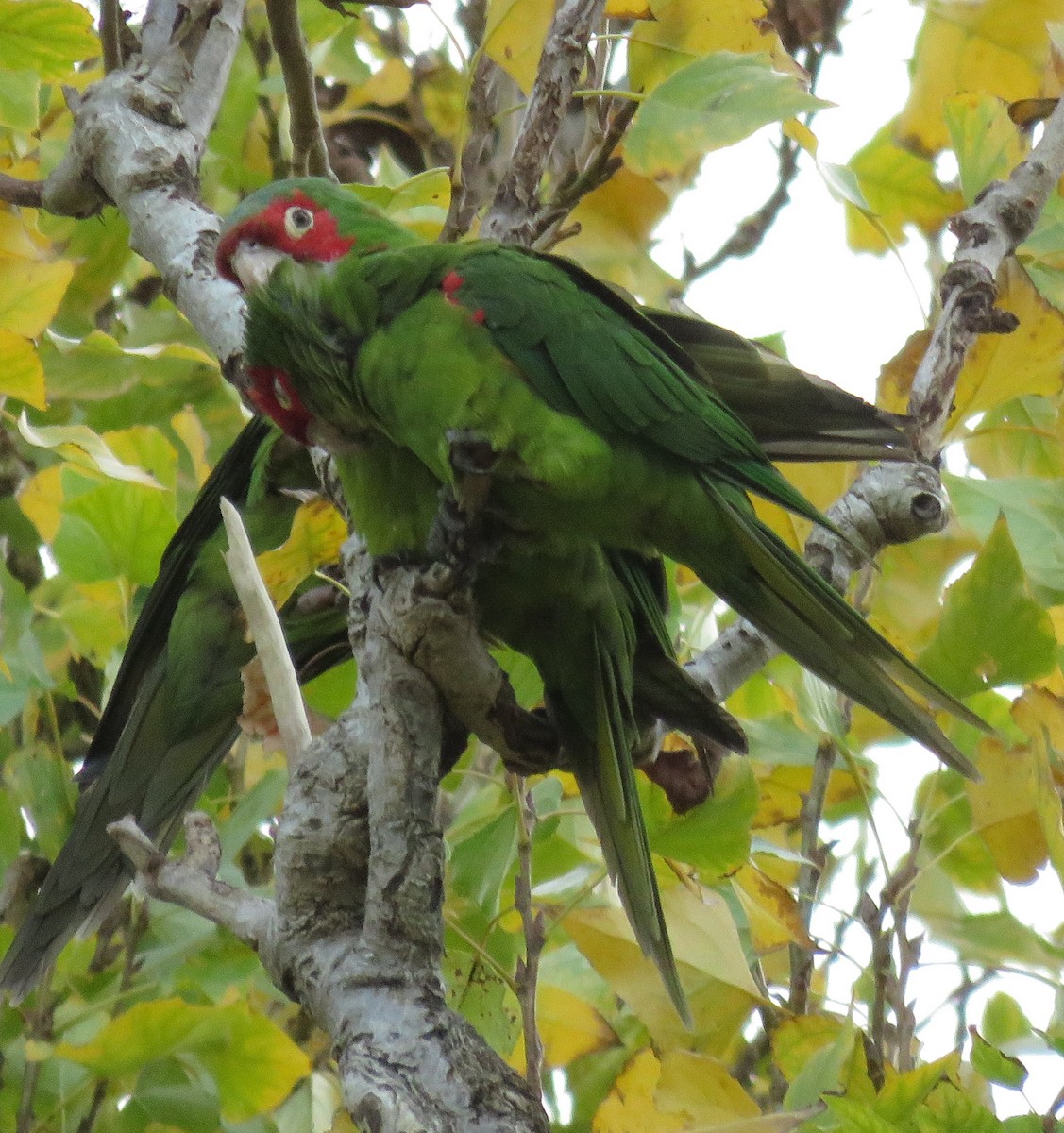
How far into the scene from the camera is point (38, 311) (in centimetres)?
195

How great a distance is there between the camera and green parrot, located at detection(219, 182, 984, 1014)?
171cm

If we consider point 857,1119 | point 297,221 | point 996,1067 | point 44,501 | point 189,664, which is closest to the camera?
point 857,1119

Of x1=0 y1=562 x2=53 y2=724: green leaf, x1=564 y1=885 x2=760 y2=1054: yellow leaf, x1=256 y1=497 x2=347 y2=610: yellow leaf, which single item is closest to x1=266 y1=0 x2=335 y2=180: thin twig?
x1=256 y1=497 x2=347 y2=610: yellow leaf

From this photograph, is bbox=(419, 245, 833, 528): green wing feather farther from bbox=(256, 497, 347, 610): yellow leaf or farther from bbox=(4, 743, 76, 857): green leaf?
bbox=(4, 743, 76, 857): green leaf

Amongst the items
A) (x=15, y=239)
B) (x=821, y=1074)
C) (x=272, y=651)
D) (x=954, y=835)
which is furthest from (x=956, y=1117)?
(x=15, y=239)

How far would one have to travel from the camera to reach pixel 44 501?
7.60 feet

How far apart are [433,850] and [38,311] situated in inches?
42.1

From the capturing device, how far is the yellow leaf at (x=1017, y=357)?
1.89 meters

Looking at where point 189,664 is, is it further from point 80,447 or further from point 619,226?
point 619,226

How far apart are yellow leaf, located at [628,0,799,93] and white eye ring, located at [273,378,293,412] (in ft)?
2.18

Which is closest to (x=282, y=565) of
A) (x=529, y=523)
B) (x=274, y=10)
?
(x=529, y=523)

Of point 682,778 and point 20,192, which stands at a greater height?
point 20,192

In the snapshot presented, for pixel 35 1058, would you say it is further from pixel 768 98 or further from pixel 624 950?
pixel 768 98

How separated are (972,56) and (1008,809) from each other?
1.18 m
